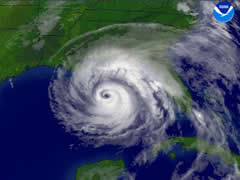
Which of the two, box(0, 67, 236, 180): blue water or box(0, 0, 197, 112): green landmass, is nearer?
box(0, 67, 236, 180): blue water

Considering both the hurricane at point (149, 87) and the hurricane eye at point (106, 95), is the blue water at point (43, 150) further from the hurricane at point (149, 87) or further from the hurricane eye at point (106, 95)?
the hurricane eye at point (106, 95)

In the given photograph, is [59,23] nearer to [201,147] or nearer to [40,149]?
[40,149]

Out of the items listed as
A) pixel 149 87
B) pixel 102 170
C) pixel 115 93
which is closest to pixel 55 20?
pixel 115 93

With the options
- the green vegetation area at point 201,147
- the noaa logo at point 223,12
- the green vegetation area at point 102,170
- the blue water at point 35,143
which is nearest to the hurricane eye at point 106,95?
the blue water at point 35,143

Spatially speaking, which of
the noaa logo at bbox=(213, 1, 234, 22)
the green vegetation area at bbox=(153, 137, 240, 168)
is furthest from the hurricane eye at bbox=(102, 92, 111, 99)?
the noaa logo at bbox=(213, 1, 234, 22)

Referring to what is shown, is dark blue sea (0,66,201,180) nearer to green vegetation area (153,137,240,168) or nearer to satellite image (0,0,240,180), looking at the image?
satellite image (0,0,240,180)

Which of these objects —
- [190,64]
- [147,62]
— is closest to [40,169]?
[147,62]

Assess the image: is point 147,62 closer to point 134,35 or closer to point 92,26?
point 134,35
